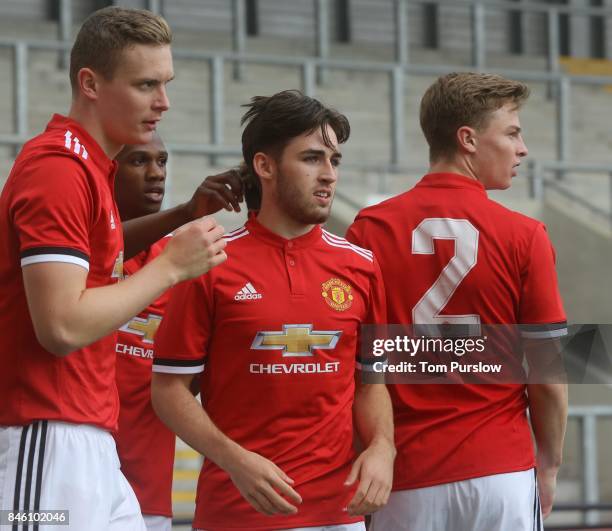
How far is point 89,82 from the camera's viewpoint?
2936 mm

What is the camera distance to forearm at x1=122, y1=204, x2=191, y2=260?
3.81m

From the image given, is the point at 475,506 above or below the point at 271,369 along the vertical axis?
below

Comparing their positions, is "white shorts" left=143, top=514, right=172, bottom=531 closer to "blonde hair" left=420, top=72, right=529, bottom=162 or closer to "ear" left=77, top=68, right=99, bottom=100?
"blonde hair" left=420, top=72, right=529, bottom=162

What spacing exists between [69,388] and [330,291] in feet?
2.77

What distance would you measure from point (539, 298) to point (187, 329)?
1046 millimetres

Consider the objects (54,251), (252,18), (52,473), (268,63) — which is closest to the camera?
(54,251)

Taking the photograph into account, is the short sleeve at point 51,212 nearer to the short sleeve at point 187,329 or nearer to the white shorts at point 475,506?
the short sleeve at point 187,329

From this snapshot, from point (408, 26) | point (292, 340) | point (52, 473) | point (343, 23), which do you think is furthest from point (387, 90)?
point (52, 473)

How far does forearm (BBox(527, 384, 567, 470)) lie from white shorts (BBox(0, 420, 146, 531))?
55.5 inches

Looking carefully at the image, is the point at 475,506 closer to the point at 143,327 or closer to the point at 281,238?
the point at 281,238

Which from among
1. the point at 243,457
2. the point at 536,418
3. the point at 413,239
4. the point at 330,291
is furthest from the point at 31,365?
the point at 536,418

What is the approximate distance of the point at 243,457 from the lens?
3.16 m

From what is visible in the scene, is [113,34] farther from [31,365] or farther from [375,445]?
[375,445]

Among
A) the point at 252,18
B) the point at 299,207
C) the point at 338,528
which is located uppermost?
the point at 252,18
